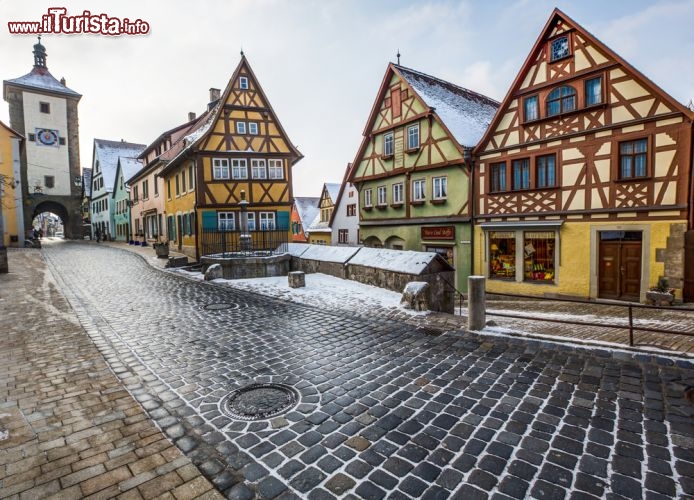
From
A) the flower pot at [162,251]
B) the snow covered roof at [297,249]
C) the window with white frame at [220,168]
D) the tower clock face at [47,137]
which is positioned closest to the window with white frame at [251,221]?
the window with white frame at [220,168]

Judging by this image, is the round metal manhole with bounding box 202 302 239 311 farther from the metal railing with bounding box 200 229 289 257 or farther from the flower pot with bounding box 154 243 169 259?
the flower pot with bounding box 154 243 169 259

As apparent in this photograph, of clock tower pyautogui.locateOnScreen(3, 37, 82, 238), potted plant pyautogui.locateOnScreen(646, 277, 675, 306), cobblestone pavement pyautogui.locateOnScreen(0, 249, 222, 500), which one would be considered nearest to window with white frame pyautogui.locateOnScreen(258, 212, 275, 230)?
cobblestone pavement pyautogui.locateOnScreen(0, 249, 222, 500)

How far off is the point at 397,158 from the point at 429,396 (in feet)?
56.3

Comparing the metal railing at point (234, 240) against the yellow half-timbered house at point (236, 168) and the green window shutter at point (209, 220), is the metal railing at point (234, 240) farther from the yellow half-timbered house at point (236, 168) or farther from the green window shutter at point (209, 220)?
the green window shutter at point (209, 220)

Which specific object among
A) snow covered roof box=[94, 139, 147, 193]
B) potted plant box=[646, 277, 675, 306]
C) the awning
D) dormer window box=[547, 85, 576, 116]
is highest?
snow covered roof box=[94, 139, 147, 193]

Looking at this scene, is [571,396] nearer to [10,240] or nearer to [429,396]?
[429,396]

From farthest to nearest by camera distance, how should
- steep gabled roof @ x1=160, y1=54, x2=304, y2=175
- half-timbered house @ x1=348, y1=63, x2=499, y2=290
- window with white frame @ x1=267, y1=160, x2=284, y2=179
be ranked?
window with white frame @ x1=267, y1=160, x2=284, y2=179 → steep gabled roof @ x1=160, y1=54, x2=304, y2=175 → half-timbered house @ x1=348, y1=63, x2=499, y2=290

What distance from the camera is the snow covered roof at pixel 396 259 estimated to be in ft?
32.1

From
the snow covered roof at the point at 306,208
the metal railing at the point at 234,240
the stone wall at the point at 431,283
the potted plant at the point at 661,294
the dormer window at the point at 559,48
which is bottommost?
the potted plant at the point at 661,294

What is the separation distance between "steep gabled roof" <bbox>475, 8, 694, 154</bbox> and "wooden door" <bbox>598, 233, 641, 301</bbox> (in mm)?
4360

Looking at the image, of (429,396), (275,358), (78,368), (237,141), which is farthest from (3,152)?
(429,396)

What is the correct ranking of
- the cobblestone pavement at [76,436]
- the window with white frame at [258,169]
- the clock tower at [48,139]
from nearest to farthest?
the cobblestone pavement at [76,436]
the window with white frame at [258,169]
the clock tower at [48,139]

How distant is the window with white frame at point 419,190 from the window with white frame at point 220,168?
10.5m

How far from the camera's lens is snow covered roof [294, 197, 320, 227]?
169 ft
